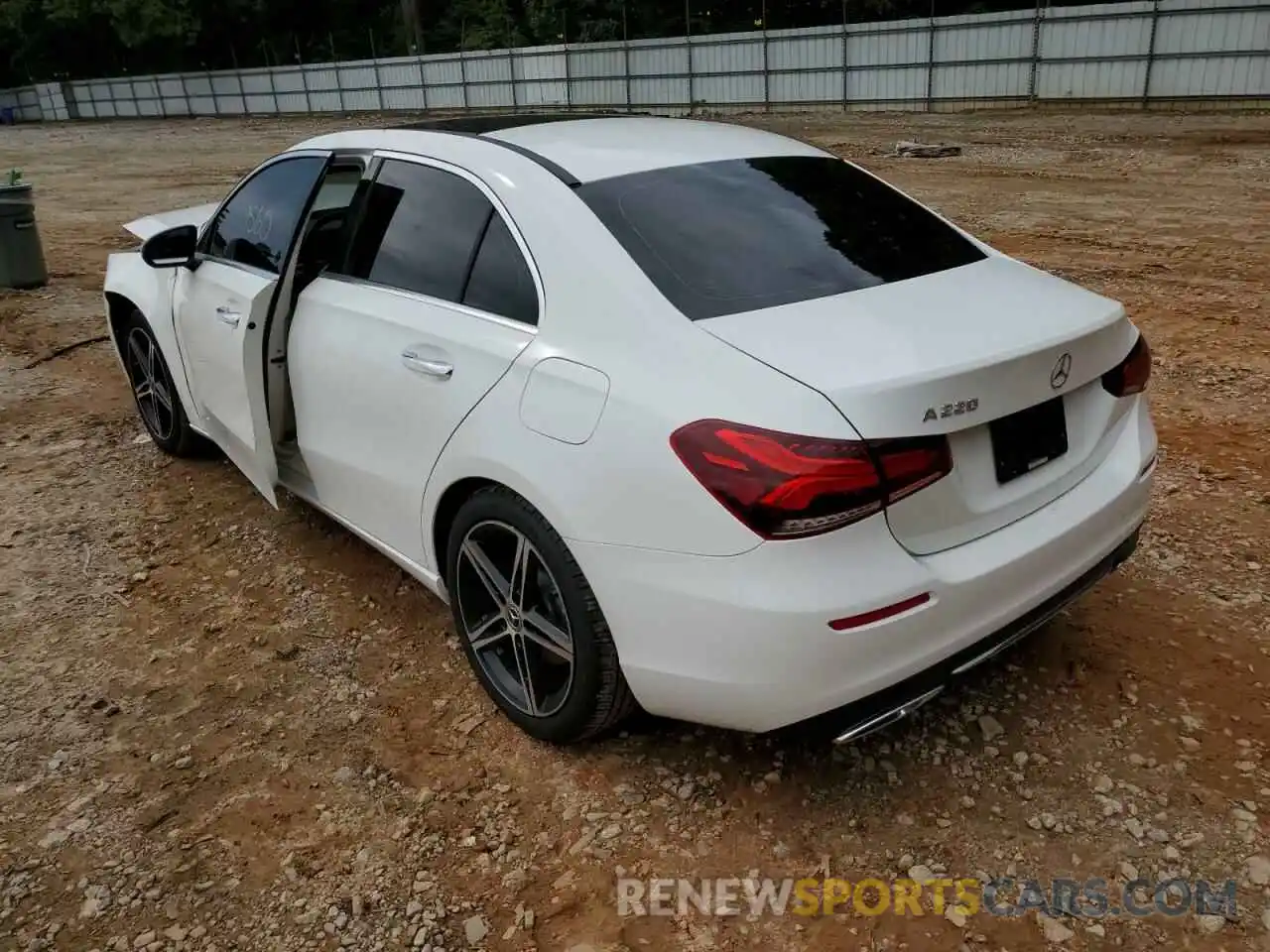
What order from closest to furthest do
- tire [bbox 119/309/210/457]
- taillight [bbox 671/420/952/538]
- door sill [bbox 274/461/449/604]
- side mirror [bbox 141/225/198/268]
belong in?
taillight [bbox 671/420/952/538]
door sill [bbox 274/461/449/604]
side mirror [bbox 141/225/198/268]
tire [bbox 119/309/210/457]

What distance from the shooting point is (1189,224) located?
31.5 ft

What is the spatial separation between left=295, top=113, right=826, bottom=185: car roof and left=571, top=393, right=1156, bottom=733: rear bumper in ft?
4.09

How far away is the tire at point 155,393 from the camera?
5.03 meters

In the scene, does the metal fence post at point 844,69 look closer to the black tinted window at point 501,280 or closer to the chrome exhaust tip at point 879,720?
the black tinted window at point 501,280

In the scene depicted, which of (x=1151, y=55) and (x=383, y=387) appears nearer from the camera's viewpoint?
(x=383, y=387)

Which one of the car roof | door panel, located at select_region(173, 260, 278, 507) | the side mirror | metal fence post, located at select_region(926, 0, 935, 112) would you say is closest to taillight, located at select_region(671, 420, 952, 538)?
the car roof

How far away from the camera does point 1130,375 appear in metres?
2.86

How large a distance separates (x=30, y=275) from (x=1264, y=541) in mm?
10138

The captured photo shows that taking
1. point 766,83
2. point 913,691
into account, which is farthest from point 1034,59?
point 913,691

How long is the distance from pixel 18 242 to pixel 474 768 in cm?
883

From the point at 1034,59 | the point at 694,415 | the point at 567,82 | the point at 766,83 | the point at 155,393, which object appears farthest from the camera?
the point at 567,82

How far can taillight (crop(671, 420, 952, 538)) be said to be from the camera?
2152 mm

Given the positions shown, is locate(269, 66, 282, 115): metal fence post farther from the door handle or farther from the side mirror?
the door handle

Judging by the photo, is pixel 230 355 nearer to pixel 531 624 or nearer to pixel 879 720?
pixel 531 624
